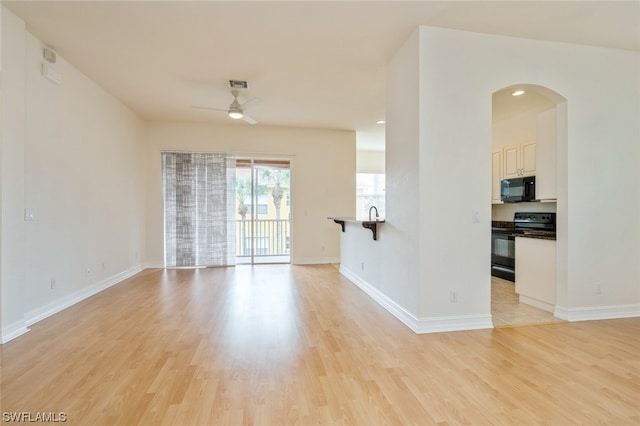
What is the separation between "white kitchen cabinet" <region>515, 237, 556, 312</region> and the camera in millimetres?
3299

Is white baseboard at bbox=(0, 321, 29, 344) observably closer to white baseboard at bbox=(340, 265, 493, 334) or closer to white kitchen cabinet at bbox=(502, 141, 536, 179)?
white baseboard at bbox=(340, 265, 493, 334)

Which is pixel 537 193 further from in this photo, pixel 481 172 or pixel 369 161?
pixel 369 161

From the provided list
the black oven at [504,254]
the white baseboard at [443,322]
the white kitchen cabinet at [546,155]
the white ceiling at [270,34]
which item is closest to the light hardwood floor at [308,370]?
the white baseboard at [443,322]

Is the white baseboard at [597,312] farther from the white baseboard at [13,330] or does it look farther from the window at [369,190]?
the window at [369,190]

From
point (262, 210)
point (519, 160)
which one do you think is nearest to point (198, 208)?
point (262, 210)

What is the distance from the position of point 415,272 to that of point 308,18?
2561 millimetres

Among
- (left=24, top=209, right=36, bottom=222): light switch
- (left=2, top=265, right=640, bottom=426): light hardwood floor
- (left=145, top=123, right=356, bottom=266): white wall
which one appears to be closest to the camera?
(left=2, top=265, right=640, bottom=426): light hardwood floor

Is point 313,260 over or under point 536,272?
under

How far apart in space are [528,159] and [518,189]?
18.9 inches

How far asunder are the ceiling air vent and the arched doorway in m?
3.16

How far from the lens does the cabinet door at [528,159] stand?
449 centimetres

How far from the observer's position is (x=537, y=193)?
13.2ft

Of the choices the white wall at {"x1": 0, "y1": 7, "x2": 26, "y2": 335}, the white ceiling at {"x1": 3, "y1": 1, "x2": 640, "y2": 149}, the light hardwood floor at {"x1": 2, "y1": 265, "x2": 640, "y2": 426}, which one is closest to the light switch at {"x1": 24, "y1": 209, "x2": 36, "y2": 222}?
the white wall at {"x1": 0, "y1": 7, "x2": 26, "y2": 335}

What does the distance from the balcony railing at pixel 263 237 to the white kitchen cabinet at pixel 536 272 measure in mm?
4209
